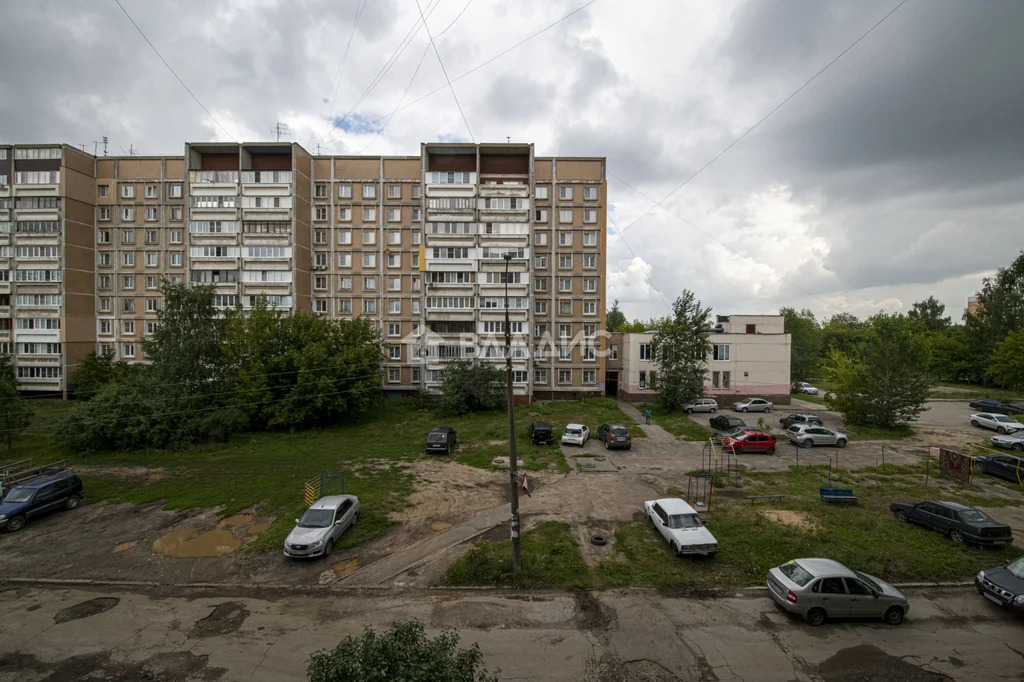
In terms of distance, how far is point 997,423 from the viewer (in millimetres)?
31438

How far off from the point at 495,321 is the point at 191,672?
32642mm

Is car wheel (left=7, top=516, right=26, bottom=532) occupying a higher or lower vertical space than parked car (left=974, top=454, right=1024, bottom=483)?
lower

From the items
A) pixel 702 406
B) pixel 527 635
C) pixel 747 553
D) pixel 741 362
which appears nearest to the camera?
pixel 527 635

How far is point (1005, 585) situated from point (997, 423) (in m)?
30.6

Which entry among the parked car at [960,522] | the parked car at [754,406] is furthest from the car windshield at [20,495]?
the parked car at [754,406]

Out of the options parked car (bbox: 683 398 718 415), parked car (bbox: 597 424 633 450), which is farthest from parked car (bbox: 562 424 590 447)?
parked car (bbox: 683 398 718 415)

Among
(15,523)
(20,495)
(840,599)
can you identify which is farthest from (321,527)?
(840,599)

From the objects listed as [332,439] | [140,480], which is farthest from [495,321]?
[140,480]

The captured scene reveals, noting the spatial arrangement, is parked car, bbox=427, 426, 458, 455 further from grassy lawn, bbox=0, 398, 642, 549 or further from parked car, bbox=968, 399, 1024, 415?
parked car, bbox=968, 399, 1024, 415

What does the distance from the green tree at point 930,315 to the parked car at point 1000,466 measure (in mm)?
71501

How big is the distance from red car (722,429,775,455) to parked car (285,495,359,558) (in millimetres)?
21517

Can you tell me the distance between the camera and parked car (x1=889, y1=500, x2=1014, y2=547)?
45.6ft

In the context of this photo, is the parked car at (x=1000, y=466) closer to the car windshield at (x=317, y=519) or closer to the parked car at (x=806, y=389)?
the car windshield at (x=317, y=519)

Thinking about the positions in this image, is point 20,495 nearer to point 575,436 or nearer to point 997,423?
point 575,436
